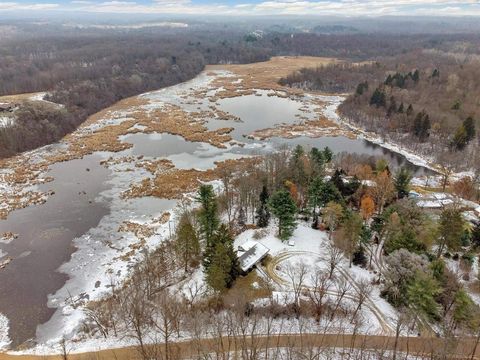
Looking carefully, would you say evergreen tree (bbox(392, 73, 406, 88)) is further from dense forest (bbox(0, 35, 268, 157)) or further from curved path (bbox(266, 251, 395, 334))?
curved path (bbox(266, 251, 395, 334))

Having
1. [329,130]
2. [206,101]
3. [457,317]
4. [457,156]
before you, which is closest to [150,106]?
[206,101]

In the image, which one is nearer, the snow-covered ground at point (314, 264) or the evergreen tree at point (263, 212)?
the snow-covered ground at point (314, 264)

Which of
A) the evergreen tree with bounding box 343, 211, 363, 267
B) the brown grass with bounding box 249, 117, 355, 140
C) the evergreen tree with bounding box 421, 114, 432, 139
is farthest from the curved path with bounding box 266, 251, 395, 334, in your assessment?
the evergreen tree with bounding box 421, 114, 432, 139

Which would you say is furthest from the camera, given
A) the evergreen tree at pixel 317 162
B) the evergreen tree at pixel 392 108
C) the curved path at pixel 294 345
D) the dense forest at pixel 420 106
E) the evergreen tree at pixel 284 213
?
the evergreen tree at pixel 392 108

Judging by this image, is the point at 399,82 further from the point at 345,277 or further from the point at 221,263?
the point at 221,263

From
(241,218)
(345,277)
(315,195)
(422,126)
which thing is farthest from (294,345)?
(422,126)

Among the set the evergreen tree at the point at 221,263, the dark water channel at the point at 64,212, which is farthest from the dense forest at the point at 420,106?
the evergreen tree at the point at 221,263

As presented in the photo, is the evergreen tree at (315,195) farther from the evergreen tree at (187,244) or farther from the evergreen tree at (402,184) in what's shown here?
the evergreen tree at (187,244)

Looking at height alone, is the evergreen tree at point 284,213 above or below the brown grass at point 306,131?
above
